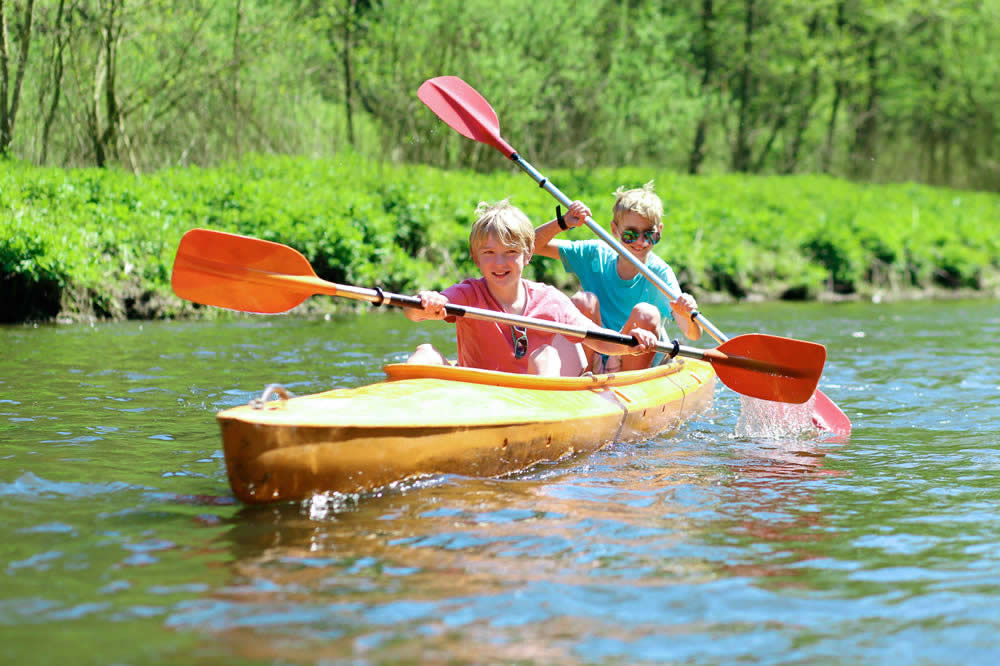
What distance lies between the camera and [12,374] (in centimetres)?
568

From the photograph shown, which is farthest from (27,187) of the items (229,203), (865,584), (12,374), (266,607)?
(865,584)

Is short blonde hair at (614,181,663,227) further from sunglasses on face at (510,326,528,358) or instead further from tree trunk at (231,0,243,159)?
tree trunk at (231,0,243,159)

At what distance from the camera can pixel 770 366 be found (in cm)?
495

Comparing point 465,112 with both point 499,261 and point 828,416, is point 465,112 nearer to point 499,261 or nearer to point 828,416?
point 499,261

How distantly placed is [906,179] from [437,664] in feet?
81.9

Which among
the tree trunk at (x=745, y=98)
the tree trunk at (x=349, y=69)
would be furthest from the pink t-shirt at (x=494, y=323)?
the tree trunk at (x=745, y=98)

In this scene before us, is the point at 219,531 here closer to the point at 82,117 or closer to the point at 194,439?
the point at 194,439

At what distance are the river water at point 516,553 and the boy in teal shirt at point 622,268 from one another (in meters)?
0.60

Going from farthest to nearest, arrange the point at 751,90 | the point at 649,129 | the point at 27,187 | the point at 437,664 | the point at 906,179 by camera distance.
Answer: the point at 906,179 < the point at 751,90 < the point at 649,129 < the point at 27,187 < the point at 437,664

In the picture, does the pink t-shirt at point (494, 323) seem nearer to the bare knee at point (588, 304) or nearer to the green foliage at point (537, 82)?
the bare knee at point (588, 304)

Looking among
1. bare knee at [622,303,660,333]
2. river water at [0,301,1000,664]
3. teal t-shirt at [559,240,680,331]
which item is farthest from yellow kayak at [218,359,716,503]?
teal t-shirt at [559,240,680,331]

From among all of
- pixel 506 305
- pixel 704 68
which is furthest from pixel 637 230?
pixel 704 68

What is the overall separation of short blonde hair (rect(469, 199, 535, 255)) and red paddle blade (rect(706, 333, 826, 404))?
3.79ft

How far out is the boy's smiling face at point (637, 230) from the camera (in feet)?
17.1
